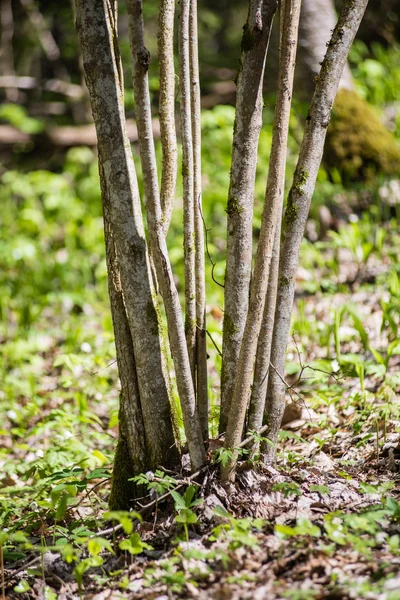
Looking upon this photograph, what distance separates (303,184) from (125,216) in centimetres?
67

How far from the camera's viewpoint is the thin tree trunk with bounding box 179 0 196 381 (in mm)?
2051

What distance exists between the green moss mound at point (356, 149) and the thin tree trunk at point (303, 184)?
3.30 meters

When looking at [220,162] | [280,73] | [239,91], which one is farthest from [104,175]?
Answer: [220,162]

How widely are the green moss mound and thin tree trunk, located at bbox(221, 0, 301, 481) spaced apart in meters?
3.42

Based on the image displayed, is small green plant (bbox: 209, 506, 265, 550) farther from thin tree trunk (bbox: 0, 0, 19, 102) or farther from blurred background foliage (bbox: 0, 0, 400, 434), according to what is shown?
A: thin tree trunk (bbox: 0, 0, 19, 102)

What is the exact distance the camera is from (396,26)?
29.0ft

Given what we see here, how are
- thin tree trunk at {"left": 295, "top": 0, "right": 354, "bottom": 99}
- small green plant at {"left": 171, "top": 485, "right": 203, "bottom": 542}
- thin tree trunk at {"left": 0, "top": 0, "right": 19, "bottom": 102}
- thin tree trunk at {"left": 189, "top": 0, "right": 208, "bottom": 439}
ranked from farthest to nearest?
thin tree trunk at {"left": 0, "top": 0, "right": 19, "bottom": 102}
thin tree trunk at {"left": 295, "top": 0, "right": 354, "bottom": 99}
thin tree trunk at {"left": 189, "top": 0, "right": 208, "bottom": 439}
small green plant at {"left": 171, "top": 485, "right": 203, "bottom": 542}

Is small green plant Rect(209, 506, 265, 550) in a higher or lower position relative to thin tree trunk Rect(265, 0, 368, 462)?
lower

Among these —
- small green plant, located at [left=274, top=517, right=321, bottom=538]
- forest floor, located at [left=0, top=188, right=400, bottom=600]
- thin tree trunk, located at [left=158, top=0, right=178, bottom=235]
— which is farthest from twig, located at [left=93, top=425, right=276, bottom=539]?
thin tree trunk, located at [left=158, top=0, right=178, bottom=235]

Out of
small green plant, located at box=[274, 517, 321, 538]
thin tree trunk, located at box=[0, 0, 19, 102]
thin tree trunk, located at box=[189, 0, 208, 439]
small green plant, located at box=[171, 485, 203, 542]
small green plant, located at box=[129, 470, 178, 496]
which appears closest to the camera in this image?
small green plant, located at box=[274, 517, 321, 538]

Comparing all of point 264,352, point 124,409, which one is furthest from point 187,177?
point 124,409

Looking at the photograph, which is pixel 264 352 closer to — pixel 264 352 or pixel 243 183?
pixel 264 352

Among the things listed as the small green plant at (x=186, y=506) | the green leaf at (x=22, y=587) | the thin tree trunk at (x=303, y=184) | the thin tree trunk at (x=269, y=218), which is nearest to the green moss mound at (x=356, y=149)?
the thin tree trunk at (x=303, y=184)

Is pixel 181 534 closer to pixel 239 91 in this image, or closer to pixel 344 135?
pixel 239 91
